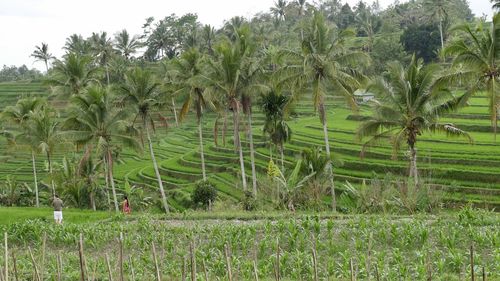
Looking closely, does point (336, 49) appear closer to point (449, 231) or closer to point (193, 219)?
point (193, 219)

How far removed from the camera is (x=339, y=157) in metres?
29.1

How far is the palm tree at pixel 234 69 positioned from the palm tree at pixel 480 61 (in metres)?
7.98

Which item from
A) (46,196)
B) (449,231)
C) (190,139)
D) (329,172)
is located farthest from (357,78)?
(190,139)

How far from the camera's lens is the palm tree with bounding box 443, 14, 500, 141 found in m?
17.7

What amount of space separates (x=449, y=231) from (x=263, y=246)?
3.91 m

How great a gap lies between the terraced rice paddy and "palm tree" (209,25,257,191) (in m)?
4.91

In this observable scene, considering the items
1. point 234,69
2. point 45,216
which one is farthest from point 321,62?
point 45,216

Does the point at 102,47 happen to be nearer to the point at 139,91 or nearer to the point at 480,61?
Result: the point at 139,91

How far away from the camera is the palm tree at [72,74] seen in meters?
30.7

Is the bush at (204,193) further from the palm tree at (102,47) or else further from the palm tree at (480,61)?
the palm tree at (102,47)

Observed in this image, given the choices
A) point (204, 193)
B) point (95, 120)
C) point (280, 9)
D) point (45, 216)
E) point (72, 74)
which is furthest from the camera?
point (280, 9)

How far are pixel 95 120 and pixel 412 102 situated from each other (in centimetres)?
1217

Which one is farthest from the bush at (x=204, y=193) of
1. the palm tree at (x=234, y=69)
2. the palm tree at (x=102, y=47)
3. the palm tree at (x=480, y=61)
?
the palm tree at (x=102, y=47)

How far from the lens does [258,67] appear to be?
2289cm
